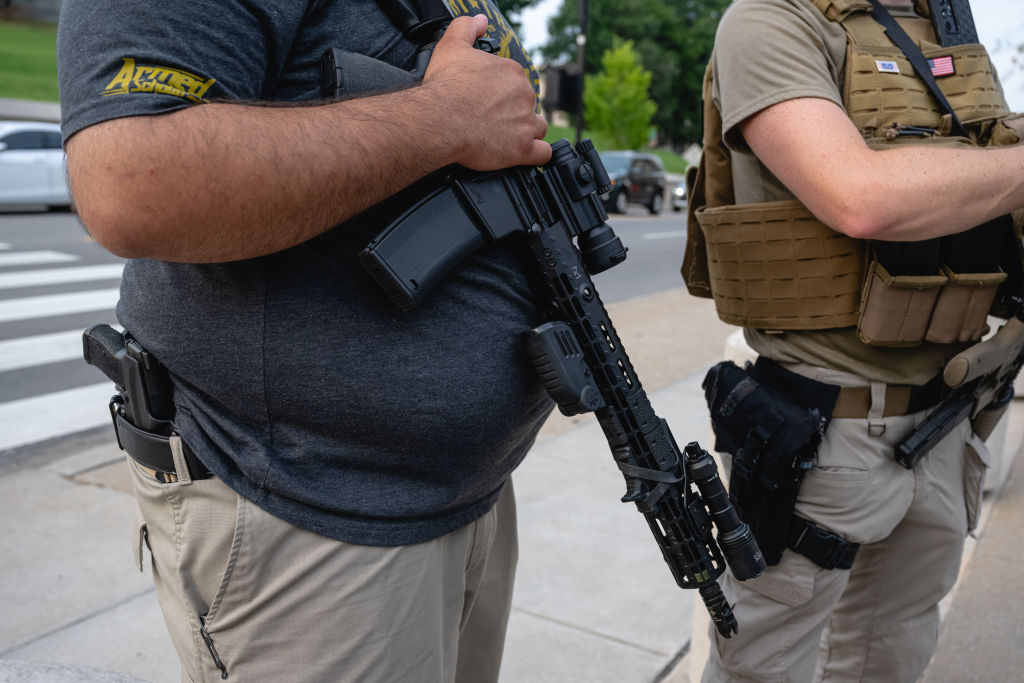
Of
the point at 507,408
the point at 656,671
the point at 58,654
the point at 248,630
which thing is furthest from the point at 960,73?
the point at 58,654

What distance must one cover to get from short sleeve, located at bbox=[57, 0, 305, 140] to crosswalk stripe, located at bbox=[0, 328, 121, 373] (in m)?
5.32

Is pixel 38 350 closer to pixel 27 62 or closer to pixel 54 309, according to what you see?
pixel 54 309

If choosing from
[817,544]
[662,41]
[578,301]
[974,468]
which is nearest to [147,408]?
[578,301]

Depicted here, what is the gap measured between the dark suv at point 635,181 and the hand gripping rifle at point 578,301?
21.0 meters

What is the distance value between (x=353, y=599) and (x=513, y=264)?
485 millimetres

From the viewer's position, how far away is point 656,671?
8.47ft

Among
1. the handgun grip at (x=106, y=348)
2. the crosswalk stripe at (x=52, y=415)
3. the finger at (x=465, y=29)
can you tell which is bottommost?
the crosswalk stripe at (x=52, y=415)

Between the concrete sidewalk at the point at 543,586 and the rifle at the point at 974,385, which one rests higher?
the rifle at the point at 974,385

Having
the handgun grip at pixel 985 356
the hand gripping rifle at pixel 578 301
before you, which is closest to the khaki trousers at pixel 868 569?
the handgun grip at pixel 985 356

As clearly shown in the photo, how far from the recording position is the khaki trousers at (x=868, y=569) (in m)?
1.68

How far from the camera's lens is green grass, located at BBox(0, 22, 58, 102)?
2381 cm

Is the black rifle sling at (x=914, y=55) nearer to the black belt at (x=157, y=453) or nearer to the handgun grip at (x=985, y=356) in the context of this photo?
the handgun grip at (x=985, y=356)

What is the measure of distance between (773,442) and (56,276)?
8316 mm

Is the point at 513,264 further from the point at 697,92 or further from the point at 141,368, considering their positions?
the point at 697,92
